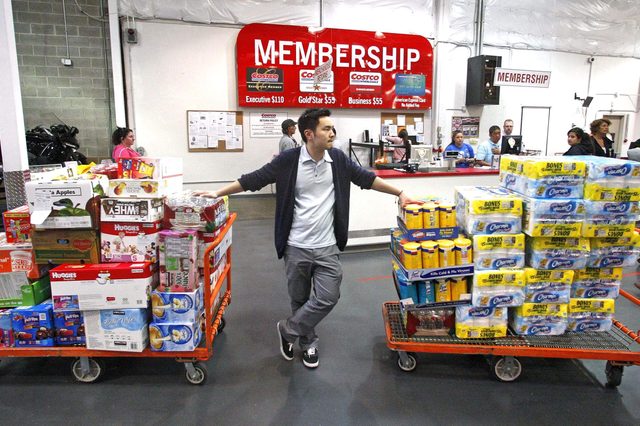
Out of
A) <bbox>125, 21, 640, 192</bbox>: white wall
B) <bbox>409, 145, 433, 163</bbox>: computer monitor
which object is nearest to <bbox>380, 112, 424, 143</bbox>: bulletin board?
<bbox>125, 21, 640, 192</bbox>: white wall

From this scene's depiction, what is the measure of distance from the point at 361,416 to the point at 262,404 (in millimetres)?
567

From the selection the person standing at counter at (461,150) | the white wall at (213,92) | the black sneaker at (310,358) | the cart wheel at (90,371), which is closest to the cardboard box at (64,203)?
→ the cart wheel at (90,371)

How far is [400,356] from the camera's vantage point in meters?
2.79

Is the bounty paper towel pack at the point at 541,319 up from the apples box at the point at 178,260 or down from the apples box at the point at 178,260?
down

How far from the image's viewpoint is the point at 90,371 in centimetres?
268

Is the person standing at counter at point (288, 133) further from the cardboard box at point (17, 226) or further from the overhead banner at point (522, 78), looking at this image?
the cardboard box at point (17, 226)

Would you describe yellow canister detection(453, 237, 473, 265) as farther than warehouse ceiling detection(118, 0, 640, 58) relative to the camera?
No

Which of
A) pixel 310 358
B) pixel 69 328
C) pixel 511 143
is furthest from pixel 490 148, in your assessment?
pixel 69 328

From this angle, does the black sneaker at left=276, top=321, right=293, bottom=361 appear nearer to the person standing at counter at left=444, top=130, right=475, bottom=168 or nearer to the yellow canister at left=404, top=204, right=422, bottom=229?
the yellow canister at left=404, top=204, right=422, bottom=229

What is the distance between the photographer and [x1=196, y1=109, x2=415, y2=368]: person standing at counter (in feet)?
8.99

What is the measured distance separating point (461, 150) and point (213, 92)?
4.61 meters

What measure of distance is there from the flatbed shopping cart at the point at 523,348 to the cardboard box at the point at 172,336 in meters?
1.21

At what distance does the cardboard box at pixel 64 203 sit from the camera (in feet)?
8.27

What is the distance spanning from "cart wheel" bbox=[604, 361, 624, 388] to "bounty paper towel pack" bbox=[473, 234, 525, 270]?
32.1 inches
